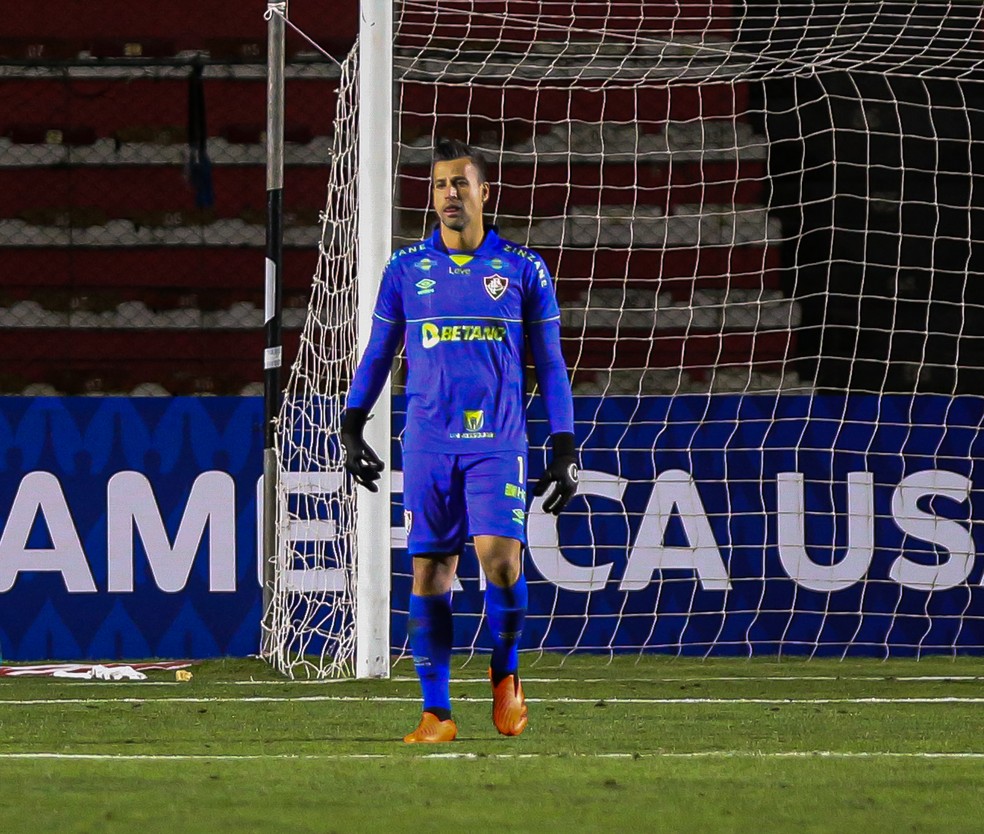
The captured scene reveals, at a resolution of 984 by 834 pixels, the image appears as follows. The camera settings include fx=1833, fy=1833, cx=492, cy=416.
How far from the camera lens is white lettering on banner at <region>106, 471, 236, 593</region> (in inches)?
285

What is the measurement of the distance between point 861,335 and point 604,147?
161 cm

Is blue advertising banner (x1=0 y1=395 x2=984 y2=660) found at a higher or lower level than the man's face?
lower

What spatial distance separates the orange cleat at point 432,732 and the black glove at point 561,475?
572 mm

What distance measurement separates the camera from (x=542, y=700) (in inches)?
218

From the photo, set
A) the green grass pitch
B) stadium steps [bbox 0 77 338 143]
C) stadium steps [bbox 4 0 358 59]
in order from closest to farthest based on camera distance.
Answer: the green grass pitch
stadium steps [bbox 0 77 338 143]
stadium steps [bbox 4 0 358 59]

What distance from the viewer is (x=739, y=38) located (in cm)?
912

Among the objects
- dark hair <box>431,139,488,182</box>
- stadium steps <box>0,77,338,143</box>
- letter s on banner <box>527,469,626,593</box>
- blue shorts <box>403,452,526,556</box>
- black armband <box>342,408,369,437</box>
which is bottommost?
letter s on banner <box>527,469,626,593</box>

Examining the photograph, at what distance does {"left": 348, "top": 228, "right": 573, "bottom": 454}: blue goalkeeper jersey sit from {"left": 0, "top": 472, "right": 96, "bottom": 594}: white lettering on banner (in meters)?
3.07

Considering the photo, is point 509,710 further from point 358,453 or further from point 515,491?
point 358,453

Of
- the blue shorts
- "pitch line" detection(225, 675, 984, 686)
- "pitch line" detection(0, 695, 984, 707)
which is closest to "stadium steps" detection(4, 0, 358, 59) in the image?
"pitch line" detection(225, 675, 984, 686)

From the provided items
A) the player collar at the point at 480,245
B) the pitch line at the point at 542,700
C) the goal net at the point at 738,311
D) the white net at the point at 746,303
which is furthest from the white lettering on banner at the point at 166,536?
the player collar at the point at 480,245

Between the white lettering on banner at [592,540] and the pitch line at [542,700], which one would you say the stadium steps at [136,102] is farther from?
the pitch line at [542,700]

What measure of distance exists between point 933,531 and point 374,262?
2.63m

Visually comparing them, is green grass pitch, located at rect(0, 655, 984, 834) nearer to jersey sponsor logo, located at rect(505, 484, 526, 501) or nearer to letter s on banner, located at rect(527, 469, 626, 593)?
jersey sponsor logo, located at rect(505, 484, 526, 501)
